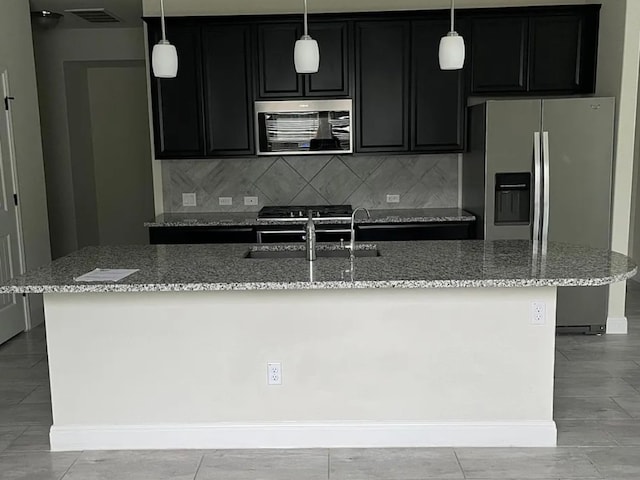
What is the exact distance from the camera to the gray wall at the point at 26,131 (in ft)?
16.5

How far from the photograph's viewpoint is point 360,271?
292 centimetres

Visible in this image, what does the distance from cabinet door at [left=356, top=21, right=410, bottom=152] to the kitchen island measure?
2188 mm

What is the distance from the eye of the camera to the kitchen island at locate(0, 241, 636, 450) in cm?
304

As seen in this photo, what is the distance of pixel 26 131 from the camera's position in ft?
17.4

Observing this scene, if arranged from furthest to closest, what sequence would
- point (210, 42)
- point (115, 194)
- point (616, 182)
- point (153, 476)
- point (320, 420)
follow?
point (115, 194) < point (210, 42) < point (616, 182) < point (320, 420) < point (153, 476)

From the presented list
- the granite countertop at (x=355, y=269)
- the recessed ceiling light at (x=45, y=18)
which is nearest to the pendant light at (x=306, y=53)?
the granite countertop at (x=355, y=269)

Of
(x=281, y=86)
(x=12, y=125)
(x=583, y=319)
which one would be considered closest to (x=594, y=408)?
(x=583, y=319)

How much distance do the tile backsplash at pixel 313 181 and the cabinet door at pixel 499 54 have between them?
840 mm

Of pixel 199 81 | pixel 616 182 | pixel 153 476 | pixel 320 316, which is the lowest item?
pixel 153 476

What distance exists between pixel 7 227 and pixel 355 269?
3.35 m

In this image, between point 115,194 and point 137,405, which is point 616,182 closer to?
point 137,405

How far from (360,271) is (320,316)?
32cm

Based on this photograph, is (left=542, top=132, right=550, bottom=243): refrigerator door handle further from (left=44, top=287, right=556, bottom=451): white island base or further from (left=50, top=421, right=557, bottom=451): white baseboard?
(left=50, top=421, right=557, bottom=451): white baseboard

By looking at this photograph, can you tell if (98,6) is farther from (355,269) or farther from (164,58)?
(355,269)
